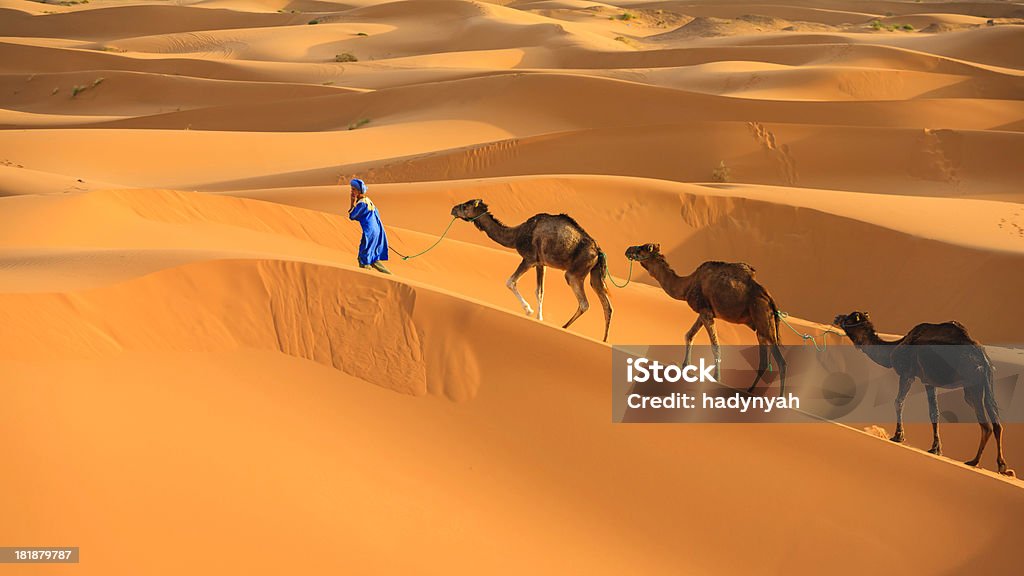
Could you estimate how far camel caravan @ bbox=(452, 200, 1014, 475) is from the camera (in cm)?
809

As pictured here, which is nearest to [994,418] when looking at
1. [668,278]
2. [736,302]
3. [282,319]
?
[736,302]

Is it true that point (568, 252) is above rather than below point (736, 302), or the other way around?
above

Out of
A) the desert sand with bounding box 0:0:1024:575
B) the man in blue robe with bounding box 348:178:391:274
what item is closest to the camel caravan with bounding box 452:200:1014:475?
the desert sand with bounding box 0:0:1024:575

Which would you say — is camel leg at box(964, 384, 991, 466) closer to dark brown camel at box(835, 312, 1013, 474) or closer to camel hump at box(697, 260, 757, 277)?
dark brown camel at box(835, 312, 1013, 474)

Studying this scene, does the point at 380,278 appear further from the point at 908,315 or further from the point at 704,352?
the point at 908,315

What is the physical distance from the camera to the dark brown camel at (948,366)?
802cm

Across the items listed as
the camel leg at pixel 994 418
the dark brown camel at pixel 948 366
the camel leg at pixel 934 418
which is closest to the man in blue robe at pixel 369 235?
the dark brown camel at pixel 948 366

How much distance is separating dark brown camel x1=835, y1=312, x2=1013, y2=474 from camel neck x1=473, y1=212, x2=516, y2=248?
3.81 metres

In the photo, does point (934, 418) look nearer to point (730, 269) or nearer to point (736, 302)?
point (736, 302)

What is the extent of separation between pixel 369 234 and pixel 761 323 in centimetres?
428

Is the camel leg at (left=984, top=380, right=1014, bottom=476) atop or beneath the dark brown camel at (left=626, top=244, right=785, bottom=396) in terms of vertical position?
beneath

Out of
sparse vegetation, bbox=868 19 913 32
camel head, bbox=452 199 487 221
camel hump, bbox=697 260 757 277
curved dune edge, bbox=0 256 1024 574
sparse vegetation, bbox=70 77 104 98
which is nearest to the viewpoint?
curved dune edge, bbox=0 256 1024 574

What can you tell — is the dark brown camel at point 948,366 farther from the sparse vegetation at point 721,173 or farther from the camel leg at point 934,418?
the sparse vegetation at point 721,173

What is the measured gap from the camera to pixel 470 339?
27.3ft
